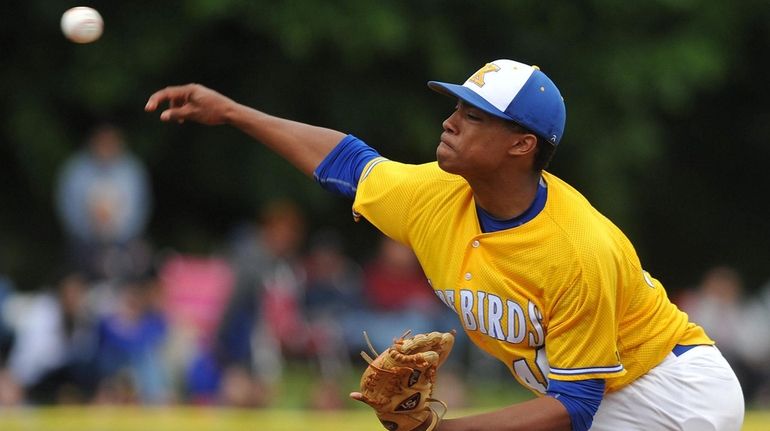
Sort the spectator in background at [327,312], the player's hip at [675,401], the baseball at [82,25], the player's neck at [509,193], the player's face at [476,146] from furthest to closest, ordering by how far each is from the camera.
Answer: the spectator in background at [327,312], the baseball at [82,25], the player's hip at [675,401], the player's neck at [509,193], the player's face at [476,146]

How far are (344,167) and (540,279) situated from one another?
111cm

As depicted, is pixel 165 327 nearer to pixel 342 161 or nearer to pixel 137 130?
pixel 137 130

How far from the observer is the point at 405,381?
5008 millimetres

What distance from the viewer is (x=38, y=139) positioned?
13.0 meters

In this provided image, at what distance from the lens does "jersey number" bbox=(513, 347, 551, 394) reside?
5.23m

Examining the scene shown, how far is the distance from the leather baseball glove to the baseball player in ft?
0.28

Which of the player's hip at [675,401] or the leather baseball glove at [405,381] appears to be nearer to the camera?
the leather baseball glove at [405,381]

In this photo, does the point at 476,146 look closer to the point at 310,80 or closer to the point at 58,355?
the point at 58,355

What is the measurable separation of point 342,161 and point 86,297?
609 centimetres

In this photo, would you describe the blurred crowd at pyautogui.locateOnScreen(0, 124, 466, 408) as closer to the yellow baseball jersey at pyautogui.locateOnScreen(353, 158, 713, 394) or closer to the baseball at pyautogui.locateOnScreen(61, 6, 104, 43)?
the baseball at pyautogui.locateOnScreen(61, 6, 104, 43)

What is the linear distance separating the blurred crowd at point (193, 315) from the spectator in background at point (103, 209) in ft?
0.04

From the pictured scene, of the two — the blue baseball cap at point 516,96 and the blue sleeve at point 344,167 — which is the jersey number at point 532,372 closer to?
the blue baseball cap at point 516,96

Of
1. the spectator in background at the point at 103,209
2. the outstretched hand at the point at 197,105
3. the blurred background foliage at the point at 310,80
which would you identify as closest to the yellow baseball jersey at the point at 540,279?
the outstretched hand at the point at 197,105

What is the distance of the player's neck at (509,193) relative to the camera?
521 cm
